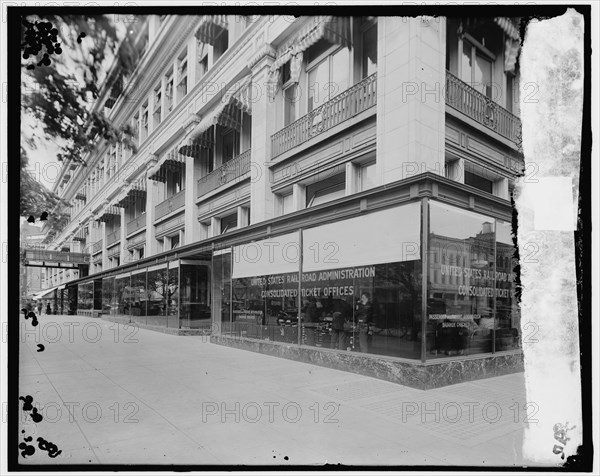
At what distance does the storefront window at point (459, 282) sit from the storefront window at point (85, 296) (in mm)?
5599

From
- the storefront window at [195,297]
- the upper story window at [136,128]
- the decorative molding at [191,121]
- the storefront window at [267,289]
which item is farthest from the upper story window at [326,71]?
the storefront window at [195,297]

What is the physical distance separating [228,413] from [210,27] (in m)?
4.39

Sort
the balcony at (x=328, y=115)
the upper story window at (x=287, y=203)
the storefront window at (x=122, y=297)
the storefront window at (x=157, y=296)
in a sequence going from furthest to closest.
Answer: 1. the storefront window at (x=157, y=296)
2. the upper story window at (x=287, y=203)
3. the storefront window at (x=122, y=297)
4. the balcony at (x=328, y=115)

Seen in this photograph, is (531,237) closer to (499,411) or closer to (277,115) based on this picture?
(499,411)

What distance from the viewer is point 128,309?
8.69m

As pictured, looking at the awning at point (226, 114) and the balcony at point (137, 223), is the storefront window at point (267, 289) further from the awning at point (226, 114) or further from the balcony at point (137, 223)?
the awning at point (226, 114)

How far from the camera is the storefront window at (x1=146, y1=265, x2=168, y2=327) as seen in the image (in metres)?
8.91

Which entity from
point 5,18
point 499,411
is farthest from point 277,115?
point 499,411

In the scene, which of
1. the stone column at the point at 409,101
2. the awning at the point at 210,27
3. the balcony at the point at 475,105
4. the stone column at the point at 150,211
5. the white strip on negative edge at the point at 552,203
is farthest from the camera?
the stone column at the point at 150,211

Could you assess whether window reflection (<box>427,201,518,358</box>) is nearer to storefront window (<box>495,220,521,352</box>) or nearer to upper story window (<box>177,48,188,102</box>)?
storefront window (<box>495,220,521,352</box>)

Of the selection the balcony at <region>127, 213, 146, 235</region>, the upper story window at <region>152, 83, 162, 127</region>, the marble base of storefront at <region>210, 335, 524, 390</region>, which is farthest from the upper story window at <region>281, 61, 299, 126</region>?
the marble base of storefront at <region>210, 335, 524, 390</region>

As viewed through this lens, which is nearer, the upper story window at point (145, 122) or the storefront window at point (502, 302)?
the upper story window at point (145, 122)

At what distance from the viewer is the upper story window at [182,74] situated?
19.0ft

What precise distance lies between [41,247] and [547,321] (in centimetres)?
546
